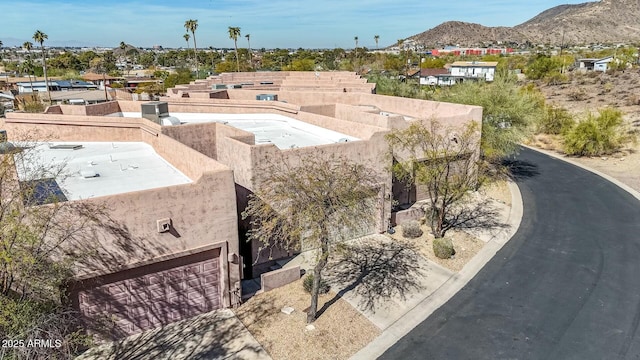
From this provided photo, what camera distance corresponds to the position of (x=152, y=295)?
15.4 metres

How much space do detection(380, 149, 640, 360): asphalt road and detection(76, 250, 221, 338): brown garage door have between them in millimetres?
7381

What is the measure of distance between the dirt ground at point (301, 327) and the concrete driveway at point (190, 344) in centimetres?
48

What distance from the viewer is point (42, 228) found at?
11930mm

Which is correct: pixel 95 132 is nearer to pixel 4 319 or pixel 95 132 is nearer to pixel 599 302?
pixel 4 319

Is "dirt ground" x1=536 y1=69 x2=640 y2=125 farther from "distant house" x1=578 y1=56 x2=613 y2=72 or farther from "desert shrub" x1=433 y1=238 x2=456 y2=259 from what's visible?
"desert shrub" x1=433 y1=238 x2=456 y2=259

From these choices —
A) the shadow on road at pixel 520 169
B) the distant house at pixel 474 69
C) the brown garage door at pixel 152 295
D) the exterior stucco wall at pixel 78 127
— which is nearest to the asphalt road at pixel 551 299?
the brown garage door at pixel 152 295

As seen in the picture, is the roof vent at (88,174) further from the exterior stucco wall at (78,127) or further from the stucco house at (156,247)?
the exterior stucco wall at (78,127)

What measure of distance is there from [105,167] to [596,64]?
115 metres

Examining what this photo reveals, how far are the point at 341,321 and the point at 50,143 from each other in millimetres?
21229

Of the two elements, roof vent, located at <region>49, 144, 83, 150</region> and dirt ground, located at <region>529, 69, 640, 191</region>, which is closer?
roof vent, located at <region>49, 144, 83, 150</region>

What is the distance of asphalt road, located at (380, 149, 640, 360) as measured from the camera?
48.6 ft

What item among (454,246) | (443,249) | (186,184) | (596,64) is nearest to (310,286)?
(186,184)

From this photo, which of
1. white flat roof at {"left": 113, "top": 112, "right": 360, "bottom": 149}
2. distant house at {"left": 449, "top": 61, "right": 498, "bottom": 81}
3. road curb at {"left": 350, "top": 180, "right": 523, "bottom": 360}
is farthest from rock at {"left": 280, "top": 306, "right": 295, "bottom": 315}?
distant house at {"left": 449, "top": 61, "right": 498, "bottom": 81}

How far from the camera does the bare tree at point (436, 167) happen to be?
23.0 metres
